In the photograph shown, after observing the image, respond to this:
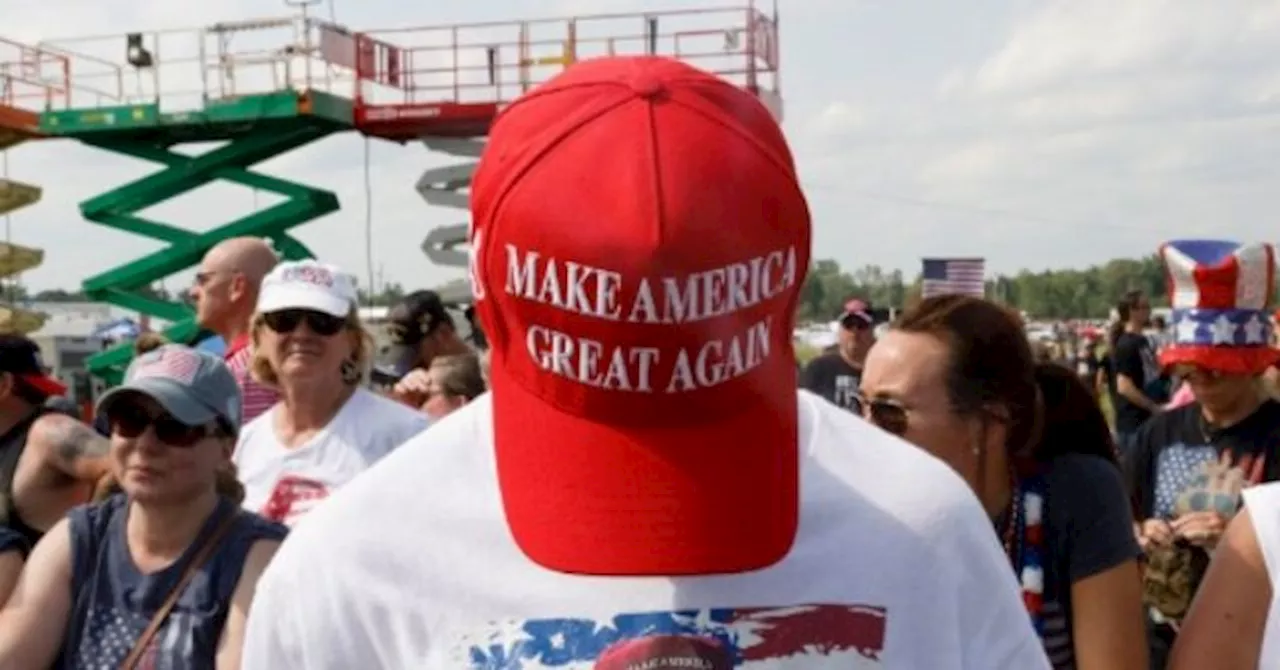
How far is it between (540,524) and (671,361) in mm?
175

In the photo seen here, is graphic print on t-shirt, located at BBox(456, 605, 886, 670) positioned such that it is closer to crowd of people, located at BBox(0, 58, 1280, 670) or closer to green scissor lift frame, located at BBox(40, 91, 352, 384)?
crowd of people, located at BBox(0, 58, 1280, 670)

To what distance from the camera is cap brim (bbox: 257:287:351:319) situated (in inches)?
195

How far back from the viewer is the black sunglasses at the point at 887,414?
3.05 metres

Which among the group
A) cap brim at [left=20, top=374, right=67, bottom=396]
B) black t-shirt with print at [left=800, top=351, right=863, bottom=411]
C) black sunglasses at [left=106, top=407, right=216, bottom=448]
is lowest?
black t-shirt with print at [left=800, top=351, right=863, bottom=411]

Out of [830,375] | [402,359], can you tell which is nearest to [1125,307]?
[830,375]

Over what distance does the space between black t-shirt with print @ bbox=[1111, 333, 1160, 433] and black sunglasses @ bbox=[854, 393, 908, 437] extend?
9741mm

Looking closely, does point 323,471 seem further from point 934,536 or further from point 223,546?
point 934,536

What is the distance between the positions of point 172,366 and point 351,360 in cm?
139

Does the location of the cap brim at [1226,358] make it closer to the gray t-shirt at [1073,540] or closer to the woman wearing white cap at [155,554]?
the gray t-shirt at [1073,540]

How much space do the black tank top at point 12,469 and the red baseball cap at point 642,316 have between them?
3.46 m

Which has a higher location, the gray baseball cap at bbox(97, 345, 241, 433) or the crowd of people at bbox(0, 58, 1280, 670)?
the crowd of people at bbox(0, 58, 1280, 670)

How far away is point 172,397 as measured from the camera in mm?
3629

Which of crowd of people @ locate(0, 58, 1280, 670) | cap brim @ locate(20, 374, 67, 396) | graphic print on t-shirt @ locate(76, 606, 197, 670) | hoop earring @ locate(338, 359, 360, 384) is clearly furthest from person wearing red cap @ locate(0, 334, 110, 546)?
crowd of people @ locate(0, 58, 1280, 670)

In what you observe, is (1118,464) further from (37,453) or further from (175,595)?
(37,453)
